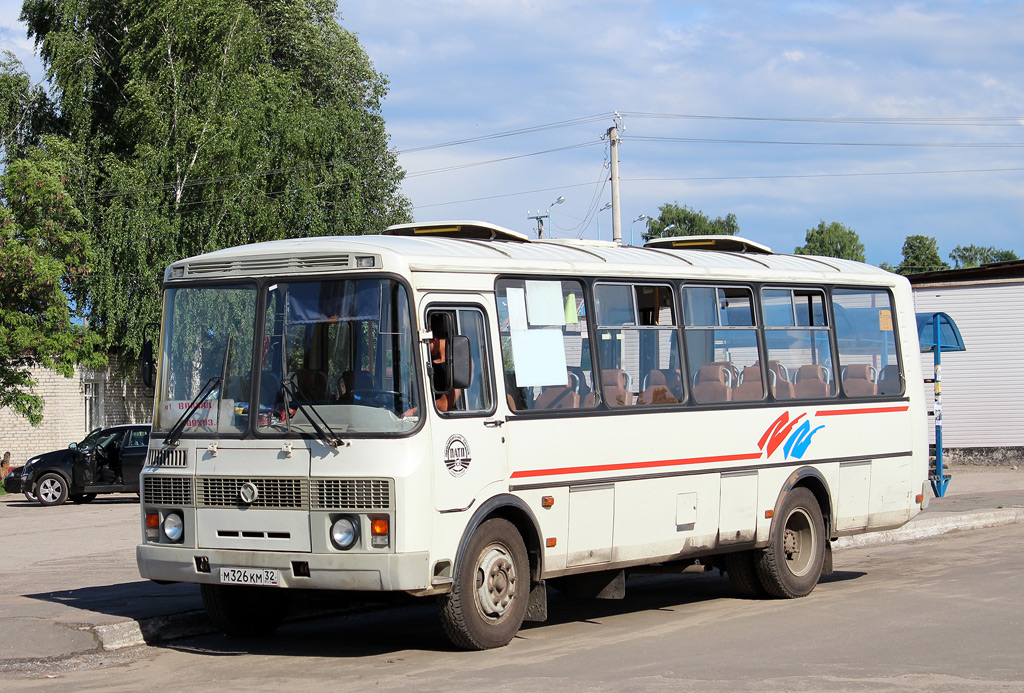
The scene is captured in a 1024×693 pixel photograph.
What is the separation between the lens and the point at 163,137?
39.6 m

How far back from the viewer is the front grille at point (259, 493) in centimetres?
855

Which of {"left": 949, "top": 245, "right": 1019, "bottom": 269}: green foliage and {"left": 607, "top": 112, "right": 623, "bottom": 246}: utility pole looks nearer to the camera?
{"left": 607, "top": 112, "right": 623, "bottom": 246}: utility pole

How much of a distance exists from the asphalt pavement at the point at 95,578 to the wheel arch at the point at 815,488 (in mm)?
3628

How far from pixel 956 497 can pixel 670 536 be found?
524 inches

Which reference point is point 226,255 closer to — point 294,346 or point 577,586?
point 294,346

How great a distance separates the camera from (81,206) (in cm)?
3894

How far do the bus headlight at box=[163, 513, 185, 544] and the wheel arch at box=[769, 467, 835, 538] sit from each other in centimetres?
545

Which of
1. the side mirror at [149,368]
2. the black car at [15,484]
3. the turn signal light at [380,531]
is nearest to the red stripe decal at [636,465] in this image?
the turn signal light at [380,531]

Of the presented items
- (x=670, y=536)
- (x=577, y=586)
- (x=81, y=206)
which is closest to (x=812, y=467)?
(x=670, y=536)

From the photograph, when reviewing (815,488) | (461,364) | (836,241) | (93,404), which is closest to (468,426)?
(461,364)

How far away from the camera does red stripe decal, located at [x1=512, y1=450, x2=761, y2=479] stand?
30.8ft

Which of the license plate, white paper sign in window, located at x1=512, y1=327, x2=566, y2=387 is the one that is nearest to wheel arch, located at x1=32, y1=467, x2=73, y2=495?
the license plate

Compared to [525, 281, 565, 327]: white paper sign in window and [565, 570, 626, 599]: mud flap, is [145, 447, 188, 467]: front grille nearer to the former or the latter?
[525, 281, 565, 327]: white paper sign in window

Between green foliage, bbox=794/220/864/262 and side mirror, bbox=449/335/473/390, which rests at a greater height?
green foliage, bbox=794/220/864/262
